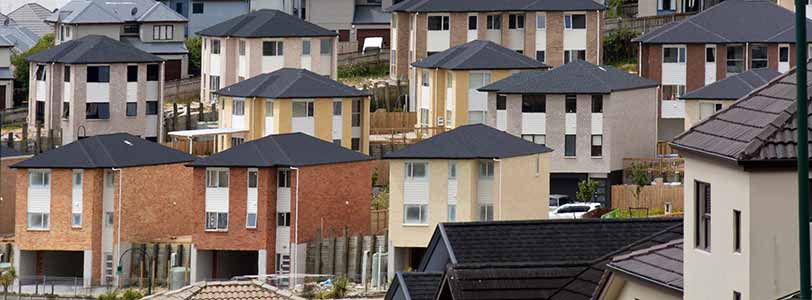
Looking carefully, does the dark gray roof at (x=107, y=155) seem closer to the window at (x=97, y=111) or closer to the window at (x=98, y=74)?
the window at (x=97, y=111)

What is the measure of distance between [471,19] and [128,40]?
15010mm

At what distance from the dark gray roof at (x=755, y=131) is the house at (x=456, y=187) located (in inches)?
1722

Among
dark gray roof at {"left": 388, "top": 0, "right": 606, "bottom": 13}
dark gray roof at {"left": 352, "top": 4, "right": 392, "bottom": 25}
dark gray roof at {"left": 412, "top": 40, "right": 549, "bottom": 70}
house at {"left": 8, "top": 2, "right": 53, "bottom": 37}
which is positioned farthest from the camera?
house at {"left": 8, "top": 2, "right": 53, "bottom": 37}

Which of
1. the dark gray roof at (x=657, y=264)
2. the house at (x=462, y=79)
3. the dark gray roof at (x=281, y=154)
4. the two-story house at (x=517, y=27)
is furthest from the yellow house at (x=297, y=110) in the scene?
the dark gray roof at (x=657, y=264)

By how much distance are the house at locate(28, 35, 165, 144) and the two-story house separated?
988cm

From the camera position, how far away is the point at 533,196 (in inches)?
2398

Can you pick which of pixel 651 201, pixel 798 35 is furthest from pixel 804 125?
pixel 651 201

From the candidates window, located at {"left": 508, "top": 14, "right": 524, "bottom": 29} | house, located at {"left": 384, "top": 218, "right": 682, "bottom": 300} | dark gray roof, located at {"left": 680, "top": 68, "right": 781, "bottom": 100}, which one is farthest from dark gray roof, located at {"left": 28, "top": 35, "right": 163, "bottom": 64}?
house, located at {"left": 384, "top": 218, "right": 682, "bottom": 300}

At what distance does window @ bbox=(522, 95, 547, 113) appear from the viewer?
6988 cm

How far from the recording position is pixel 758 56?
245 feet

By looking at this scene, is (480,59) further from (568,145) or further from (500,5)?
(568,145)

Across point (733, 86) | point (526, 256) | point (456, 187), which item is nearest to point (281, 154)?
point (456, 187)

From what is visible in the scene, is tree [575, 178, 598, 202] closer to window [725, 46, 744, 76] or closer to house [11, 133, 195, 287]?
window [725, 46, 744, 76]

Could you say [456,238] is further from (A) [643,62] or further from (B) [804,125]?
(A) [643,62]
